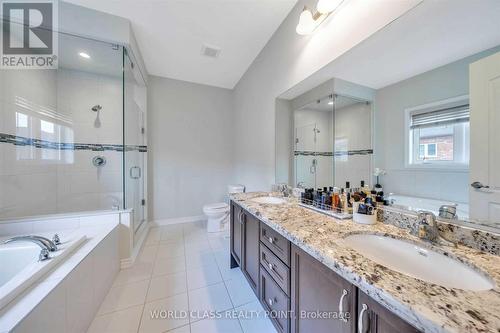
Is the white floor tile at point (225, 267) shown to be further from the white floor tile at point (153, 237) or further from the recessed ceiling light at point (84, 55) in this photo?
the recessed ceiling light at point (84, 55)

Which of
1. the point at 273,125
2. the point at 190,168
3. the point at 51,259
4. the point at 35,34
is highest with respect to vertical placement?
the point at 35,34

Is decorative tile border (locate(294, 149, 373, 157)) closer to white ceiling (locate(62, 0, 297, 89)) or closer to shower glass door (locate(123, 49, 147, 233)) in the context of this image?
white ceiling (locate(62, 0, 297, 89))

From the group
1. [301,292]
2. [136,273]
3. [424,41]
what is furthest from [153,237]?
[424,41]

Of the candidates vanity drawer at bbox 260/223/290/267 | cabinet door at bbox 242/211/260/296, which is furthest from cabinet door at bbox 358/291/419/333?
cabinet door at bbox 242/211/260/296

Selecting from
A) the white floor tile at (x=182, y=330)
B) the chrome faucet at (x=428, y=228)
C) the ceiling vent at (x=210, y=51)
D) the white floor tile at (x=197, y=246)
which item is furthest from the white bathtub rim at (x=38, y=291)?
the ceiling vent at (x=210, y=51)

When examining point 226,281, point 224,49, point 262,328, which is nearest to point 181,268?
point 226,281

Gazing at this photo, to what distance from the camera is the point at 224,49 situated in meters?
2.35

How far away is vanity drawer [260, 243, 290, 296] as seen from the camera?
100cm

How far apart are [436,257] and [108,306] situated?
2.08 metres

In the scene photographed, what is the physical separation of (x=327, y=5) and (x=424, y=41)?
0.69 meters

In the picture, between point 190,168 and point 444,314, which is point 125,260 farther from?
point 444,314

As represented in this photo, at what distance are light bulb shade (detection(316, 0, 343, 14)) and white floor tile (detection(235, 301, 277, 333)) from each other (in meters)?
2.23

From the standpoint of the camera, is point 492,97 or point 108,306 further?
point 108,306

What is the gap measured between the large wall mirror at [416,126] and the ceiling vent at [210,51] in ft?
5.00
